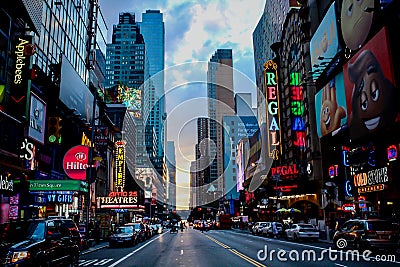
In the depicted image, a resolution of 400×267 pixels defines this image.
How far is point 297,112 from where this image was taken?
5575cm

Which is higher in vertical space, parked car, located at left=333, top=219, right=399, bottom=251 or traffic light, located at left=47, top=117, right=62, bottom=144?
traffic light, located at left=47, top=117, right=62, bottom=144

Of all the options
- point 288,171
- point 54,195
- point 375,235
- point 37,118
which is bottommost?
point 375,235

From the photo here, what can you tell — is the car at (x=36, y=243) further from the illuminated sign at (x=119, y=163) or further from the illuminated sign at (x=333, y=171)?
the illuminated sign at (x=119, y=163)

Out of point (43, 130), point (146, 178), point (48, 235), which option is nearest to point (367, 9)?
point (43, 130)

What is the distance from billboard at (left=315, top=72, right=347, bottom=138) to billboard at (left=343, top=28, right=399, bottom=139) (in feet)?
11.6

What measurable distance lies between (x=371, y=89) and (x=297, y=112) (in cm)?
2394

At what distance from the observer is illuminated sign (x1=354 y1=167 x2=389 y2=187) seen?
1293 inches

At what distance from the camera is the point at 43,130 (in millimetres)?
31672

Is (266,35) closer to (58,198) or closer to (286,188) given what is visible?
(286,188)

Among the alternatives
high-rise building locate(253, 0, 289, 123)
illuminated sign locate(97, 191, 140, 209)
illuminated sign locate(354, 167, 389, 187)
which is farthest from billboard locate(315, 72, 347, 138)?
high-rise building locate(253, 0, 289, 123)

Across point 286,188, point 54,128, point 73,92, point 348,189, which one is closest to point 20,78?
point 54,128

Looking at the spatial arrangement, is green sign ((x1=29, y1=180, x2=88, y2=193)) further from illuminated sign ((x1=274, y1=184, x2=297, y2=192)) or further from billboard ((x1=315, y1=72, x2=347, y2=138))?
illuminated sign ((x1=274, y1=184, x2=297, y2=192))

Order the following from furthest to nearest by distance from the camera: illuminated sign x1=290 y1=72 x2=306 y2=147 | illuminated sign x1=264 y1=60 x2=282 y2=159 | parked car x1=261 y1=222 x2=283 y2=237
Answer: illuminated sign x1=264 y1=60 x2=282 y2=159, illuminated sign x1=290 y1=72 x2=306 y2=147, parked car x1=261 y1=222 x2=283 y2=237

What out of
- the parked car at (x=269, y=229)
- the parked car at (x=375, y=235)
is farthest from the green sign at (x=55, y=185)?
the parked car at (x=269, y=229)
